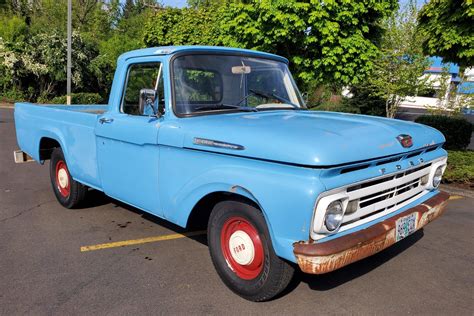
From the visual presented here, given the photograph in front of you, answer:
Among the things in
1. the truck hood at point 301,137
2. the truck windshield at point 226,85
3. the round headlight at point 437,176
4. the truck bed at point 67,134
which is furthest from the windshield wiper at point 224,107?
the round headlight at point 437,176

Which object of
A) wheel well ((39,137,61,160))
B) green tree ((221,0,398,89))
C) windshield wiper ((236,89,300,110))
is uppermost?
green tree ((221,0,398,89))

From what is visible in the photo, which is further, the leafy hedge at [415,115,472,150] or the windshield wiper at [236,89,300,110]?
the leafy hedge at [415,115,472,150]

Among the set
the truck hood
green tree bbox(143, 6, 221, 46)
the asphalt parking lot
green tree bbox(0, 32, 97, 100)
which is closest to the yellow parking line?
the asphalt parking lot

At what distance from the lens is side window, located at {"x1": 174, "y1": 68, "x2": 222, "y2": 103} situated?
377 cm

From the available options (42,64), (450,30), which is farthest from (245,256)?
(42,64)

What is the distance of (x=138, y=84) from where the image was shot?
431 cm

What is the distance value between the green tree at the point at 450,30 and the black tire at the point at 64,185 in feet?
21.3

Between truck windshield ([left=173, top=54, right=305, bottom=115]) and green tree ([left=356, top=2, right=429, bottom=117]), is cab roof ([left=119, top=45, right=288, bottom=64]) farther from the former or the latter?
green tree ([left=356, top=2, right=429, bottom=117])

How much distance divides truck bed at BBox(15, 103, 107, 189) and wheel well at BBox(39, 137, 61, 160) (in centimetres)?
4

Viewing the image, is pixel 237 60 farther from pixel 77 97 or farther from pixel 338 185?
pixel 77 97

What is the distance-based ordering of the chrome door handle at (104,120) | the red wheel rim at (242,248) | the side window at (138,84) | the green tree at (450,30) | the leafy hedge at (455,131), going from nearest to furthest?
1. the red wheel rim at (242,248)
2. the side window at (138,84)
3. the chrome door handle at (104,120)
4. the green tree at (450,30)
5. the leafy hedge at (455,131)

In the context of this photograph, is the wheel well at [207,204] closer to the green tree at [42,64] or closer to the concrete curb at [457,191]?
the concrete curb at [457,191]

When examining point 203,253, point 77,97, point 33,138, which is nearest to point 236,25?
point 33,138

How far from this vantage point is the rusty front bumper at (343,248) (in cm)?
271
